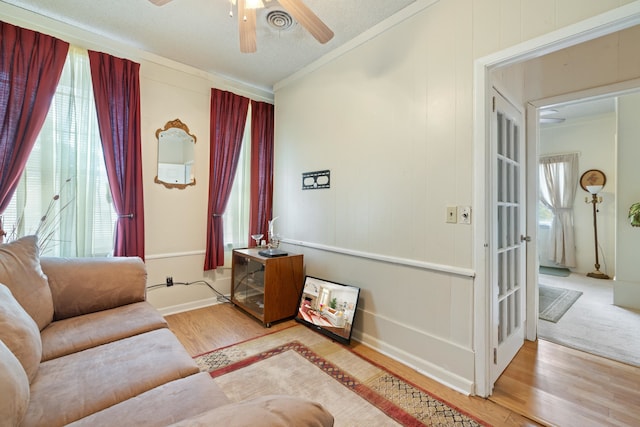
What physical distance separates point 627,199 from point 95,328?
5442 mm

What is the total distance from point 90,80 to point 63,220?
4.20 feet

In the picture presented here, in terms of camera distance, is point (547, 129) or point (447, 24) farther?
point (547, 129)

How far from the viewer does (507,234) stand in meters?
2.12

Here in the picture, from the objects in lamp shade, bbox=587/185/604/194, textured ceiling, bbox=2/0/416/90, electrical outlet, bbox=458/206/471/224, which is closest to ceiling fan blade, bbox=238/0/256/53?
textured ceiling, bbox=2/0/416/90

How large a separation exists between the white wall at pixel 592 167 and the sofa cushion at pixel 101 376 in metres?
6.44

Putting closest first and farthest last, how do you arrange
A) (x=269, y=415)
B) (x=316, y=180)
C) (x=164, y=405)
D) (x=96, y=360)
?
(x=269, y=415) < (x=164, y=405) < (x=96, y=360) < (x=316, y=180)

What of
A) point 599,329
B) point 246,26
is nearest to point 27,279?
point 246,26

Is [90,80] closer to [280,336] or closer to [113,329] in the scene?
[113,329]

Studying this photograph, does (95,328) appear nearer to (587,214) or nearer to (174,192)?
(174,192)

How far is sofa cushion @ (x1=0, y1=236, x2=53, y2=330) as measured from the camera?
1405 mm

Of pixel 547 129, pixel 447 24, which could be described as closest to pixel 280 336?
pixel 447 24

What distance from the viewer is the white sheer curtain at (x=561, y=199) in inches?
197

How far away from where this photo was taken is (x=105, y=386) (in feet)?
3.60

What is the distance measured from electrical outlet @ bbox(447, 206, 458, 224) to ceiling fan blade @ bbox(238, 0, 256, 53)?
→ 1.76m
